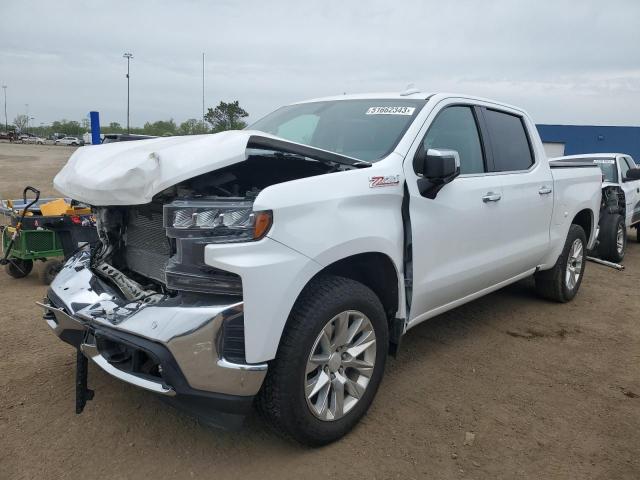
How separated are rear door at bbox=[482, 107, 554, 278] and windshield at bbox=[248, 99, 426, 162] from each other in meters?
0.99

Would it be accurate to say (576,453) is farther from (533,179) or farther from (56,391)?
(56,391)

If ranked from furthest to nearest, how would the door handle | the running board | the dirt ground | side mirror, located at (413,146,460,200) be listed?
the running board → the door handle → side mirror, located at (413,146,460,200) → the dirt ground

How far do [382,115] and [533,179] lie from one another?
1.68 m

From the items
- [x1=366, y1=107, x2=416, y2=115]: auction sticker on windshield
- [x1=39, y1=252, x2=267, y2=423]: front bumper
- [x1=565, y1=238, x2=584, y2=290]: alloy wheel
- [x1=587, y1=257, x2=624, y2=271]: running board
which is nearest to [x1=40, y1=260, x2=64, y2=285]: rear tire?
[x1=39, y1=252, x2=267, y2=423]: front bumper

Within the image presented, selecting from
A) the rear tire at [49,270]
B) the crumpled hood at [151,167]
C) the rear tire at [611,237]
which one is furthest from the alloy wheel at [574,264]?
the rear tire at [49,270]

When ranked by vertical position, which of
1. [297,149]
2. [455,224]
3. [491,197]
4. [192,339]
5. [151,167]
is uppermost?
[297,149]

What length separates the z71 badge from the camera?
2.90 meters

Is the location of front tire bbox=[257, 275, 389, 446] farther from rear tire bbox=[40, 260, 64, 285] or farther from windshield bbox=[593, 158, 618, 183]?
windshield bbox=[593, 158, 618, 183]

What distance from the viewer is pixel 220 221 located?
7.82 feet

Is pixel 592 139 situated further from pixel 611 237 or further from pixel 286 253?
pixel 286 253

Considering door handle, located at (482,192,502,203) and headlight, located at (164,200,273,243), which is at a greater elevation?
door handle, located at (482,192,502,203)

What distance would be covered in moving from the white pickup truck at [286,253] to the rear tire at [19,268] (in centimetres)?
307

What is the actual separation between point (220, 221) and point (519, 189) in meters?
2.79

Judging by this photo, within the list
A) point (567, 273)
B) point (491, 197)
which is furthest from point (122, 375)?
point (567, 273)
